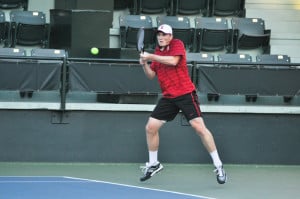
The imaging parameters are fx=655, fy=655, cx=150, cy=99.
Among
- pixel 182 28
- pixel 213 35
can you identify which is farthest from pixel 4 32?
pixel 213 35

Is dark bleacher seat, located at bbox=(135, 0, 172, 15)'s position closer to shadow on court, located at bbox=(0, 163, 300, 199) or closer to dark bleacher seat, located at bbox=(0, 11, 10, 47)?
dark bleacher seat, located at bbox=(0, 11, 10, 47)

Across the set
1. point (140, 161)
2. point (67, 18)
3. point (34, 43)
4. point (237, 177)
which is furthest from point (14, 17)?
point (237, 177)

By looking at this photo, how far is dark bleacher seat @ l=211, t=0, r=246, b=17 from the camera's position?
15.1 meters

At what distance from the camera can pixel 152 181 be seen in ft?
29.7

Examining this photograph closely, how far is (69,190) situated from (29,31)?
577cm

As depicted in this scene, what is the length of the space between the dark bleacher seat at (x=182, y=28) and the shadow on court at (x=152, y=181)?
142 inches

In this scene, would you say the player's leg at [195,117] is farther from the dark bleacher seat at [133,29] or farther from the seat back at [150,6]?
the seat back at [150,6]

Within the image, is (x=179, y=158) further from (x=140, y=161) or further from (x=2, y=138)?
(x=2, y=138)

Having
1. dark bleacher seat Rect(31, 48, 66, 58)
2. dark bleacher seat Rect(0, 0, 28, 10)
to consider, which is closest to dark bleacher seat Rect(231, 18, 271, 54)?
dark bleacher seat Rect(31, 48, 66, 58)

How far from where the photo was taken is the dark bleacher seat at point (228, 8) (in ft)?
49.4

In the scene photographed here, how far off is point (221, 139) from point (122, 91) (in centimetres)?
182

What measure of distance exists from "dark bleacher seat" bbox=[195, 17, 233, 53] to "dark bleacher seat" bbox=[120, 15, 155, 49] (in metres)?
0.98

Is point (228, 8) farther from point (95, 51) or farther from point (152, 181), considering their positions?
point (152, 181)

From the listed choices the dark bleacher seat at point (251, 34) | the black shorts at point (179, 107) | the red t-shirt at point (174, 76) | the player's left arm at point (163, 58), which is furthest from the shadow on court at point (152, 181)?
the dark bleacher seat at point (251, 34)
